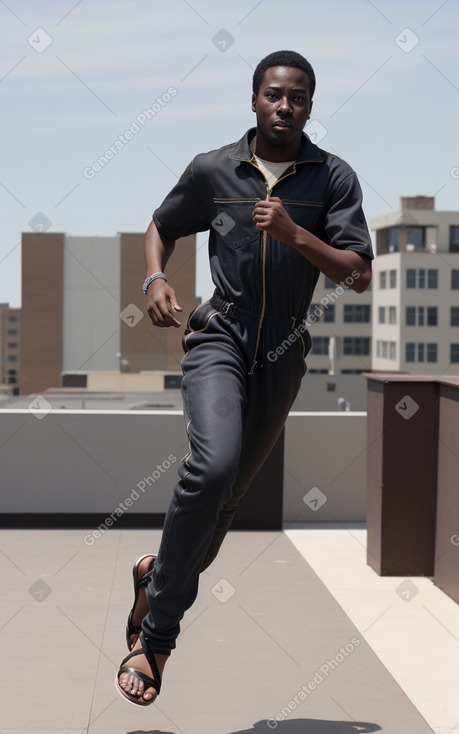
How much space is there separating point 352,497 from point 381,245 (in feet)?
380

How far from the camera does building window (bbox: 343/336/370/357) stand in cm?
13238

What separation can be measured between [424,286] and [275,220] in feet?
389

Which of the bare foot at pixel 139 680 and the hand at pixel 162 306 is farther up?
the hand at pixel 162 306

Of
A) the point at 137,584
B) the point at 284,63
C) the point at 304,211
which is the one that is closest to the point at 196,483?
the point at 137,584

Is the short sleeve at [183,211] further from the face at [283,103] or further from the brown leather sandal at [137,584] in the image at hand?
the brown leather sandal at [137,584]

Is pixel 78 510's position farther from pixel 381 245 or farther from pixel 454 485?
pixel 381 245

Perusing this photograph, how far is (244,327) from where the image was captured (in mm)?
3398

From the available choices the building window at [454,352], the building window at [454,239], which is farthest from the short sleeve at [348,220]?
the building window at [454,239]

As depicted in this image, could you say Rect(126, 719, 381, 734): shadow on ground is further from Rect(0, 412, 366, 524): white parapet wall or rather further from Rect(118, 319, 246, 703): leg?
Rect(0, 412, 366, 524): white parapet wall

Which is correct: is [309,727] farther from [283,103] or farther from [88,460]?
[88,460]

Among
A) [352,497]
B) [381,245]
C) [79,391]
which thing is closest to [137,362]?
[79,391]

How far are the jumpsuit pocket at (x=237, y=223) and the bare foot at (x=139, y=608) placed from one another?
3.29 ft

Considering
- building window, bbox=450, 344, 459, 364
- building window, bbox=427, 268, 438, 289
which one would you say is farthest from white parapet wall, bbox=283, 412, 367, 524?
building window, bbox=427, 268, 438, 289

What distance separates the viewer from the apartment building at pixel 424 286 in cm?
11925
